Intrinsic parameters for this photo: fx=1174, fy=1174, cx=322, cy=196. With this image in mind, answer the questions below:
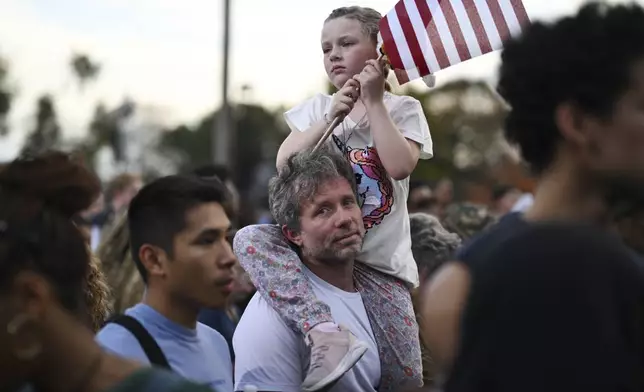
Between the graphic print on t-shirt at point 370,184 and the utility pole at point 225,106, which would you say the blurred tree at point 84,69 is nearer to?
the utility pole at point 225,106

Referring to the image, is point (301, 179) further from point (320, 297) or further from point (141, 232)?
point (141, 232)

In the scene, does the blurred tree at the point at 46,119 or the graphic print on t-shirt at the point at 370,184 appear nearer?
the graphic print on t-shirt at the point at 370,184

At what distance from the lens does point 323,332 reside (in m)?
4.71

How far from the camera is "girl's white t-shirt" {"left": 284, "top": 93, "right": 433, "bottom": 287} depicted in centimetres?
518

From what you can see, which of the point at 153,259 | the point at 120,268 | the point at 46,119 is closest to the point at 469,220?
the point at 120,268

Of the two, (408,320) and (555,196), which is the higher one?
(555,196)

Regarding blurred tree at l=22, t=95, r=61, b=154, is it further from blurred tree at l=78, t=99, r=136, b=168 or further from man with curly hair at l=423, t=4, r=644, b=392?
man with curly hair at l=423, t=4, r=644, b=392

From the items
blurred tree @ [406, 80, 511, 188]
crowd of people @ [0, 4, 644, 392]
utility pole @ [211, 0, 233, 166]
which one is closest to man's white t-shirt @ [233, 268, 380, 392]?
crowd of people @ [0, 4, 644, 392]

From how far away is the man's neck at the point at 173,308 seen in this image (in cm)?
406

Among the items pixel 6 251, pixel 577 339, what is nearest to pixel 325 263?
pixel 6 251

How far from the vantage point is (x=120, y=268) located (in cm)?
840

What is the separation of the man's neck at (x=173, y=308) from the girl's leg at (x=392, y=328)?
1244 millimetres

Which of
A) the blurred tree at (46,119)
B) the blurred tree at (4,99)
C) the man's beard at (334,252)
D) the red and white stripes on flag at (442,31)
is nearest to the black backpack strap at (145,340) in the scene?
the man's beard at (334,252)

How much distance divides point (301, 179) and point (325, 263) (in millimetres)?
381
